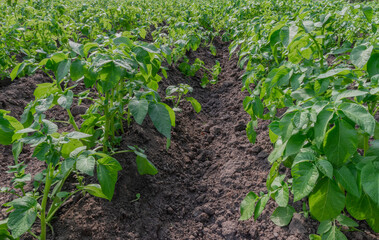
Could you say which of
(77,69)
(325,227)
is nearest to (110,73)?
(77,69)

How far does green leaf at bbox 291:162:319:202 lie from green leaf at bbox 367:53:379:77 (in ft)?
2.00

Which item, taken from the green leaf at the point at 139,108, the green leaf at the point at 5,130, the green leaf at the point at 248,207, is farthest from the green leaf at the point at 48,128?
the green leaf at the point at 248,207

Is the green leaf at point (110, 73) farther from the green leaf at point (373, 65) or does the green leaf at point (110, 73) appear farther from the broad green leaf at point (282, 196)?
the green leaf at point (373, 65)

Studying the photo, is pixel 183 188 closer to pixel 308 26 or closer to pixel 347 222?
pixel 347 222

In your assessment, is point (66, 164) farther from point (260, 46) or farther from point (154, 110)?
point (260, 46)

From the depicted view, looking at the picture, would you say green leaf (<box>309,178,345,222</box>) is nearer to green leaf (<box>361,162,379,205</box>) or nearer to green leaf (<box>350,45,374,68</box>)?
green leaf (<box>361,162,379,205</box>)

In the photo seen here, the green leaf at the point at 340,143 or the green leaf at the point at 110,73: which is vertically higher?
the green leaf at the point at 110,73

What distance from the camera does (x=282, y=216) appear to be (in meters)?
1.83

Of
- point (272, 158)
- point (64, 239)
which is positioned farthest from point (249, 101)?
point (64, 239)

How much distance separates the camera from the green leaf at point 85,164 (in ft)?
4.79

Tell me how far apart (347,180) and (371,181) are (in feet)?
0.33

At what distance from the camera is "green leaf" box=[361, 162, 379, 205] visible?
3.97 feet

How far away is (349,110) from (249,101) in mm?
1012

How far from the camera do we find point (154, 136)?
2.91 metres
